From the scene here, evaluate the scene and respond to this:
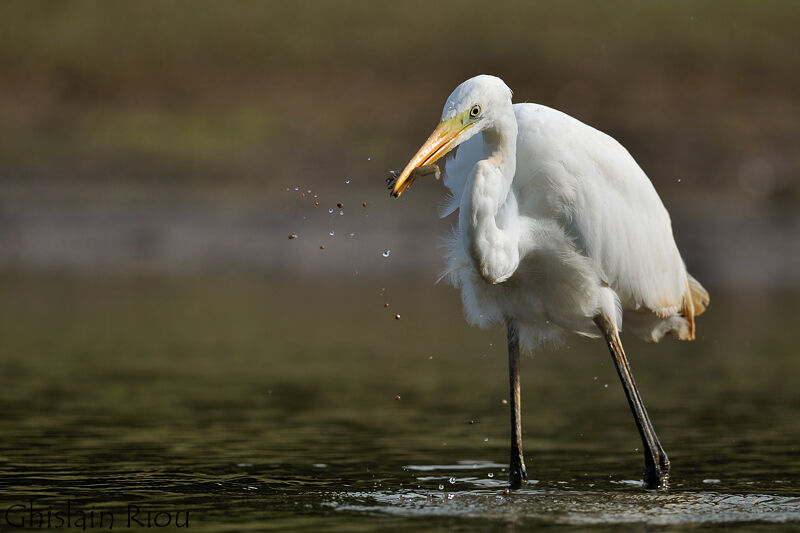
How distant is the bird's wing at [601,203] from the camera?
26.7ft

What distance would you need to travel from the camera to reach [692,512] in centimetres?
730

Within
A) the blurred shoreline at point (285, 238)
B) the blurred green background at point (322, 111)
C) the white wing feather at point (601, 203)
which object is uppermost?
the blurred green background at point (322, 111)

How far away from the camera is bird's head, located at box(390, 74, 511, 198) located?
7.09m

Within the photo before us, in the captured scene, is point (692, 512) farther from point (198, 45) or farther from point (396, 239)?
point (198, 45)

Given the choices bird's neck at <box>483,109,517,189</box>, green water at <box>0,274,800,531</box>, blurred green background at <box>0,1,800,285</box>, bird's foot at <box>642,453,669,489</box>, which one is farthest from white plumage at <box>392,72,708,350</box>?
blurred green background at <box>0,1,800,285</box>

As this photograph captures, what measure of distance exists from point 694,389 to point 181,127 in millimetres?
25199

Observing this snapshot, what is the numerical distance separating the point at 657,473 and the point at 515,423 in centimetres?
82

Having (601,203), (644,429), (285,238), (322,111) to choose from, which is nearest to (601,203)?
(601,203)

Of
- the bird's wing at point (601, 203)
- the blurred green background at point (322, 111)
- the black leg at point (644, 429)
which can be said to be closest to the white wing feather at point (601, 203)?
the bird's wing at point (601, 203)

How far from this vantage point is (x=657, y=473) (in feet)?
27.2

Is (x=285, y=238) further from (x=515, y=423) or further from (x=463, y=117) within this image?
(x=463, y=117)

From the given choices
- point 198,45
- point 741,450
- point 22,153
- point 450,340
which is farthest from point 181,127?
point 741,450

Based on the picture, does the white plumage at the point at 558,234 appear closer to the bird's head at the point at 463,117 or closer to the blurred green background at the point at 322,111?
the bird's head at the point at 463,117

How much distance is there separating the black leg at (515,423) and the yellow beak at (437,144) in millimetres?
1688
